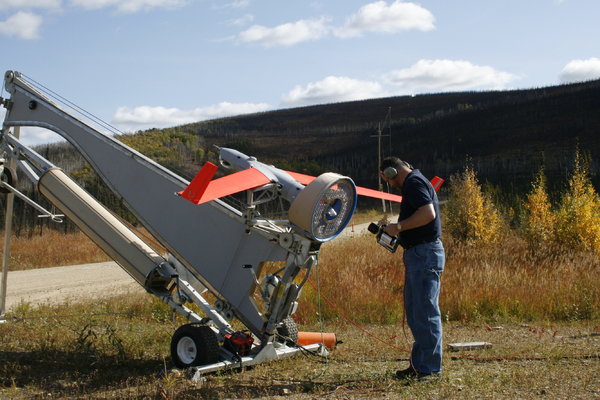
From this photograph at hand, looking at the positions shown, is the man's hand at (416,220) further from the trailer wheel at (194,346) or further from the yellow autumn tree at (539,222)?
the yellow autumn tree at (539,222)

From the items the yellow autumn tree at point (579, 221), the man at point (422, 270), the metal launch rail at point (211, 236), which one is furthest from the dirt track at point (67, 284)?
the yellow autumn tree at point (579, 221)

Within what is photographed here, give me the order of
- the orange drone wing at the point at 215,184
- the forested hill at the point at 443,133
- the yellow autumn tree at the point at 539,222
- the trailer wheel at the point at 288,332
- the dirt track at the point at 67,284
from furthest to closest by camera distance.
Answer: the forested hill at the point at 443,133 < the yellow autumn tree at the point at 539,222 < the dirt track at the point at 67,284 < the trailer wheel at the point at 288,332 < the orange drone wing at the point at 215,184

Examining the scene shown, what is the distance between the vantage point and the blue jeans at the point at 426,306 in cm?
647

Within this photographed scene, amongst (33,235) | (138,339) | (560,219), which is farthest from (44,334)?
(33,235)

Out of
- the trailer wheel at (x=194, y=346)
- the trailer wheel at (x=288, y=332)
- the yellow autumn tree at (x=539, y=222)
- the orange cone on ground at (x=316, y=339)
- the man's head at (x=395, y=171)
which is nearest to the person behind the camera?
the man's head at (x=395, y=171)

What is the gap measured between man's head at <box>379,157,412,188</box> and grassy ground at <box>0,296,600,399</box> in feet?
5.92

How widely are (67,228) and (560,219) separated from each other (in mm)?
19041

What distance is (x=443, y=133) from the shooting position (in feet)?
240

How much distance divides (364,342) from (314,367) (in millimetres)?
1554

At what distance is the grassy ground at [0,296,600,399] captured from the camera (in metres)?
6.28

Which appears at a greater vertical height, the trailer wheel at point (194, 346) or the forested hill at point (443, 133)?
the forested hill at point (443, 133)

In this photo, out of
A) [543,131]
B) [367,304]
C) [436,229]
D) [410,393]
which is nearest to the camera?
[410,393]

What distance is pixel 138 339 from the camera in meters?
8.85

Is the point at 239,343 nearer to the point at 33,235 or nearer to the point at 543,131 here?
the point at 33,235
